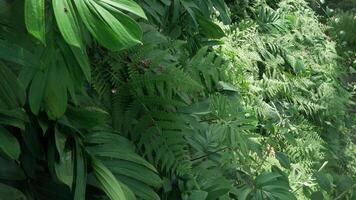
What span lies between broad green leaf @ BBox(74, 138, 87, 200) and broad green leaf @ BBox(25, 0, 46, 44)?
1.64ft

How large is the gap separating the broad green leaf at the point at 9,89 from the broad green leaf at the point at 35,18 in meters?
0.26

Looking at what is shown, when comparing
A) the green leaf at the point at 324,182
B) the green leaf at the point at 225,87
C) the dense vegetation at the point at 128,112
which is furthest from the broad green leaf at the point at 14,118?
the green leaf at the point at 324,182

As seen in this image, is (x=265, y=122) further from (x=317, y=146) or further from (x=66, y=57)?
(x=66, y=57)

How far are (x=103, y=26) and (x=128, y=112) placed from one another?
714 millimetres

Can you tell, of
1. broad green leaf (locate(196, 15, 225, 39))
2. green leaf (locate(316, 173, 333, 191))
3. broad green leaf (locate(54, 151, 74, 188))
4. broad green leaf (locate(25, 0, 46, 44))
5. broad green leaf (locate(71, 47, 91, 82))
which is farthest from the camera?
broad green leaf (locate(196, 15, 225, 39))

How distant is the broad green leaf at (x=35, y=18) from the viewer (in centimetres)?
92

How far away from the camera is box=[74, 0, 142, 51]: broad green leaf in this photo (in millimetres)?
984

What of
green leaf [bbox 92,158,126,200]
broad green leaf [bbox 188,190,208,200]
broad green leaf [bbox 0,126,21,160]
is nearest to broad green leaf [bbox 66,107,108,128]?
green leaf [bbox 92,158,126,200]

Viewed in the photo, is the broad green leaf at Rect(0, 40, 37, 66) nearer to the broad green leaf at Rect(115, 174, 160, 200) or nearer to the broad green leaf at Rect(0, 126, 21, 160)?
the broad green leaf at Rect(0, 126, 21, 160)

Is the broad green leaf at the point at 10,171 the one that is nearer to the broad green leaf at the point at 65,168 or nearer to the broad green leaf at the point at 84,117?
the broad green leaf at the point at 65,168

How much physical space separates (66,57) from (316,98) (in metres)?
3.14

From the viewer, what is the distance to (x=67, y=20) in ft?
3.13

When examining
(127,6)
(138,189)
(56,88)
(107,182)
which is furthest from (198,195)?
(127,6)

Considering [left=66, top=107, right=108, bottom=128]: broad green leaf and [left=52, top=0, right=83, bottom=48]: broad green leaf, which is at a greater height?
[left=52, top=0, right=83, bottom=48]: broad green leaf
